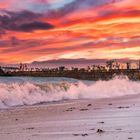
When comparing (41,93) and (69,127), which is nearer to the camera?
(69,127)

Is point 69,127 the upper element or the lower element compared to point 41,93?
lower

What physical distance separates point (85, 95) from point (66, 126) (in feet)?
81.7

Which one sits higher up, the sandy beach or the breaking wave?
the breaking wave

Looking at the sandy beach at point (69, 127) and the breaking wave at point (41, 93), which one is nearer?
the sandy beach at point (69, 127)

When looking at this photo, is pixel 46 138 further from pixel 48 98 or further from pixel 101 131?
pixel 48 98

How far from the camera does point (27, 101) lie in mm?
30531

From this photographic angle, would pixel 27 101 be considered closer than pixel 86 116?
No

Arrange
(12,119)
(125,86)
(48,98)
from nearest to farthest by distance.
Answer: (12,119)
(48,98)
(125,86)

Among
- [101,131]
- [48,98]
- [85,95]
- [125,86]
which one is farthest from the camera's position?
[125,86]

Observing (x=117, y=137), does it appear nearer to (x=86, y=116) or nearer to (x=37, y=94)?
(x=86, y=116)

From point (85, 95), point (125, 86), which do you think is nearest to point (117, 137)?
point (85, 95)

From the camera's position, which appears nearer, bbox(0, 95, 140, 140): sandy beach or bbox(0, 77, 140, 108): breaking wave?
bbox(0, 95, 140, 140): sandy beach

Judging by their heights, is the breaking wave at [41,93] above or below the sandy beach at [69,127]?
above

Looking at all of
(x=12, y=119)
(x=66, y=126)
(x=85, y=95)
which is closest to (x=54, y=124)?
(x=66, y=126)
